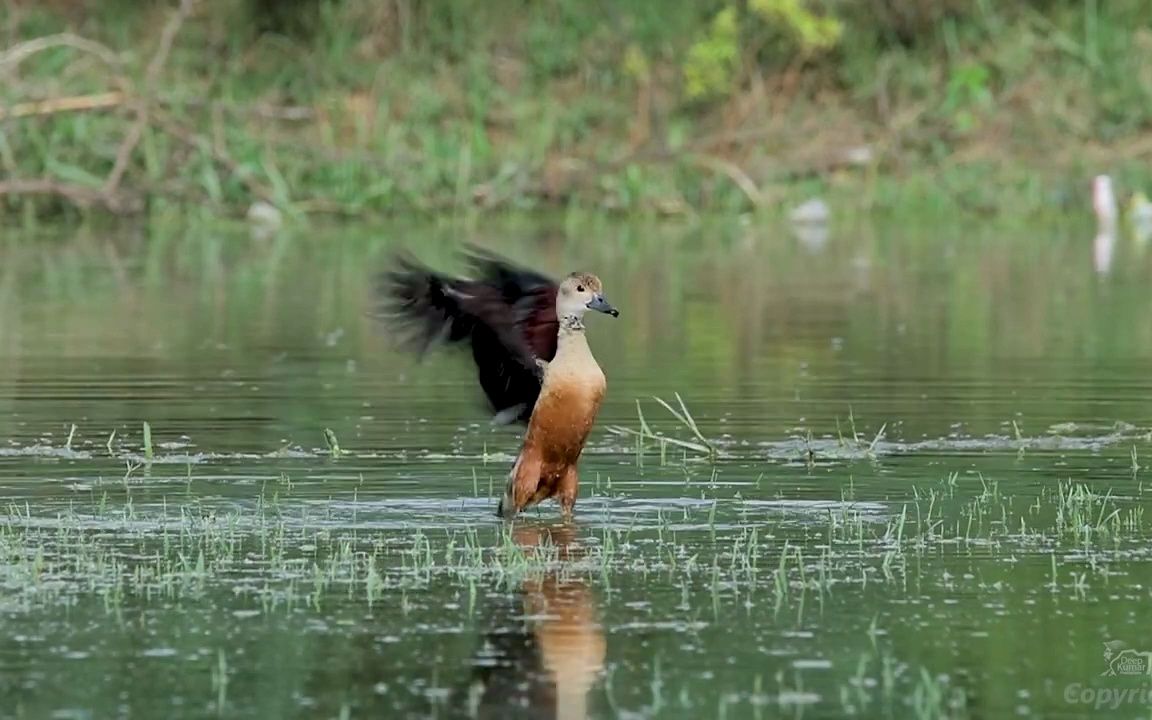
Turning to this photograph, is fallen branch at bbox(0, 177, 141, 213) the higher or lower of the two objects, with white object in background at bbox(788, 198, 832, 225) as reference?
lower

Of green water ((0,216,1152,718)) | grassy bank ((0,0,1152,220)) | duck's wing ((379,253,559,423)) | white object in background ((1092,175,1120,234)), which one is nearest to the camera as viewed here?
green water ((0,216,1152,718))

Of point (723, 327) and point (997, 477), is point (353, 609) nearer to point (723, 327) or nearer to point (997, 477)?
point (997, 477)

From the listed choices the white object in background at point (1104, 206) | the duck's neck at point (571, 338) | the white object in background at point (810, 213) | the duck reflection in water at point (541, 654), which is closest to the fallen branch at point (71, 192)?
the white object in background at point (810, 213)

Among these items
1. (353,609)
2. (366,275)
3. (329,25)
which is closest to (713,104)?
(329,25)

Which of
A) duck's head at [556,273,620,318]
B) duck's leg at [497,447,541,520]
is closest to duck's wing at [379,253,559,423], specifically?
duck's head at [556,273,620,318]

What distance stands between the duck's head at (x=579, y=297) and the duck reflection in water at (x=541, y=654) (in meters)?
1.22

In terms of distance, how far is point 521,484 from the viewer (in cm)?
872

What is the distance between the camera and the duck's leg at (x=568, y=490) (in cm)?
879

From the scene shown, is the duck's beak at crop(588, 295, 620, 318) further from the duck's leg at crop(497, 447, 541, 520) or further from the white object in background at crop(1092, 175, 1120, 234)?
the white object in background at crop(1092, 175, 1120, 234)

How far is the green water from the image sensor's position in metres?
6.12

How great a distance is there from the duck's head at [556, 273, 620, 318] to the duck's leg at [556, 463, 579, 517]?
0.54 meters

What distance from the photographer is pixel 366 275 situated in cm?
1989

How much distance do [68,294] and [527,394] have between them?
9560 mm

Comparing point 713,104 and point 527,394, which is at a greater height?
point 713,104
